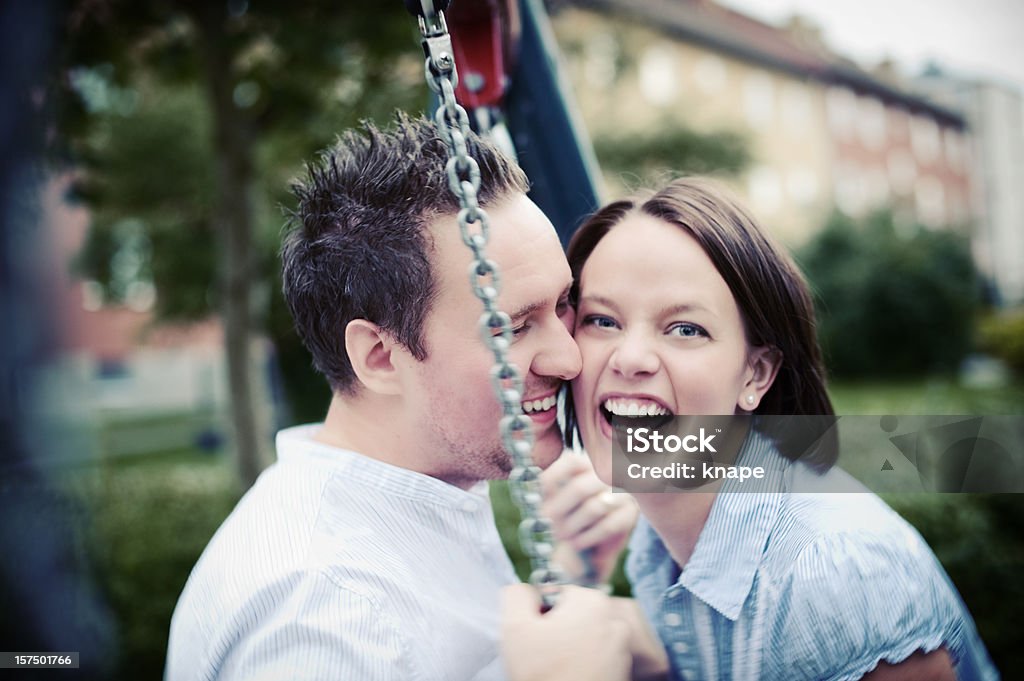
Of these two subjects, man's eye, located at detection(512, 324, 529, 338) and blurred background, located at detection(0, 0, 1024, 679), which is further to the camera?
blurred background, located at detection(0, 0, 1024, 679)

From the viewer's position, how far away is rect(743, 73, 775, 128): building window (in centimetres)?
2148

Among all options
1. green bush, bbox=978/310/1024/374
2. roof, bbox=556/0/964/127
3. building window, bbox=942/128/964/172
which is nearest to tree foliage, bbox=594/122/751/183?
green bush, bbox=978/310/1024/374

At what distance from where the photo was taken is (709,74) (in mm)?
20328

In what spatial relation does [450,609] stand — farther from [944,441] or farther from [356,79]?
[356,79]

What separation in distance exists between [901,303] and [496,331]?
529 inches

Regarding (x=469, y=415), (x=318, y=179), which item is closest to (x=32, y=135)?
(x=318, y=179)

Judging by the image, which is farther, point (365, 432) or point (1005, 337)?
point (1005, 337)

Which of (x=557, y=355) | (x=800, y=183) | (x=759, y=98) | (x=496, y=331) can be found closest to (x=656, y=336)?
(x=557, y=355)

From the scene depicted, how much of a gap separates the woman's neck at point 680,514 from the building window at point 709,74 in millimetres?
19270

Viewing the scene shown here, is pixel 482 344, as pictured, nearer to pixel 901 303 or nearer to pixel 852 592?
pixel 852 592

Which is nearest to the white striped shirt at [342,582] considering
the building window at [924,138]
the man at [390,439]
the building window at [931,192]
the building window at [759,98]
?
the man at [390,439]

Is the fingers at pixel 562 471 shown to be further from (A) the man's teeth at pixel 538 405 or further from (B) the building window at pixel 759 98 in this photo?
(B) the building window at pixel 759 98

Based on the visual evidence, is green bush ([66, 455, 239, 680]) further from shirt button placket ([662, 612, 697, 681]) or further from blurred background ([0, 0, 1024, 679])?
shirt button placket ([662, 612, 697, 681])

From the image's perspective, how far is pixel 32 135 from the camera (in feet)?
11.7
